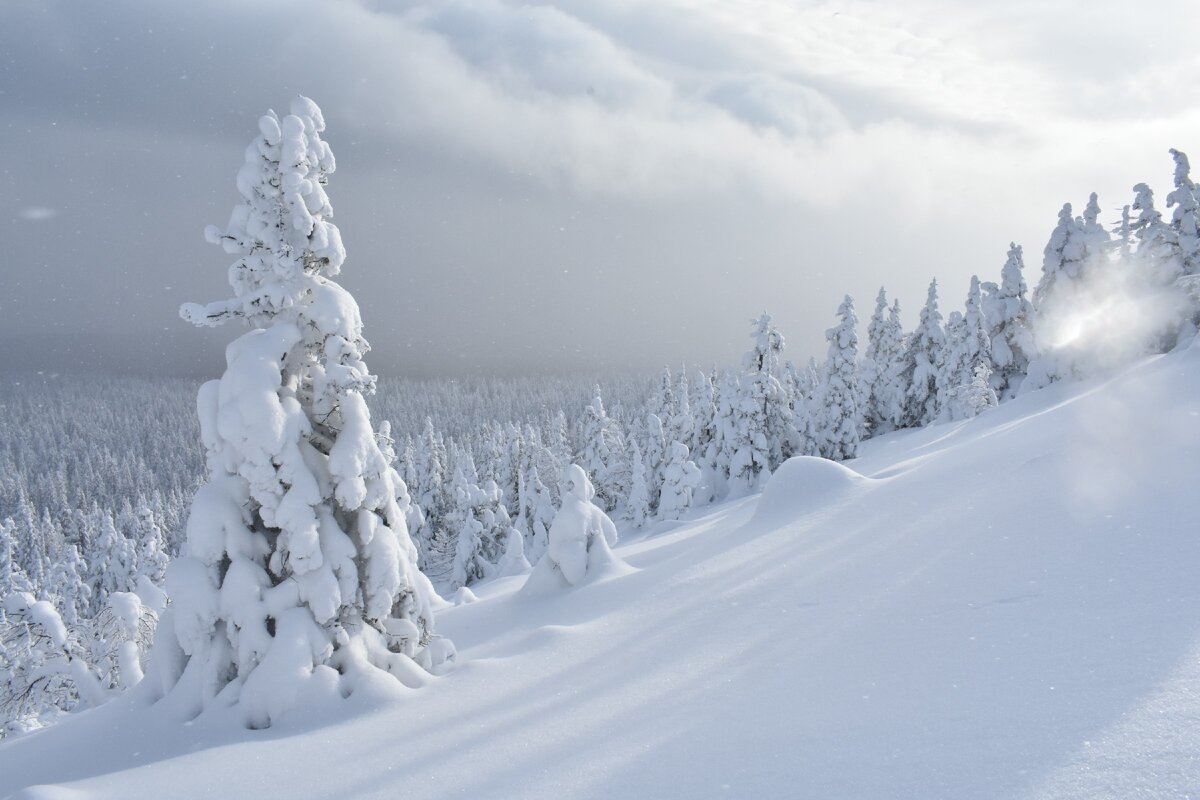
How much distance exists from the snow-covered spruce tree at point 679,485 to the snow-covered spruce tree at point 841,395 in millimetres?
8681

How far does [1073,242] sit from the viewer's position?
105 feet

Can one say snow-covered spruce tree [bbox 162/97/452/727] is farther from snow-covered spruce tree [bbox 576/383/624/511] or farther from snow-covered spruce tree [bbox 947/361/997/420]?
snow-covered spruce tree [bbox 576/383/624/511]

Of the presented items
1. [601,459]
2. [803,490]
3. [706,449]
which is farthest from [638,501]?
[803,490]

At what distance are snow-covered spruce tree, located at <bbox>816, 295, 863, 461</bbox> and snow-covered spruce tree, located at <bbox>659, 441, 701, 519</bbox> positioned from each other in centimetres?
868

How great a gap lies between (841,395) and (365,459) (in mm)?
35786

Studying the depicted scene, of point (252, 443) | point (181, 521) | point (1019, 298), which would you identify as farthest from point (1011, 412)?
point (181, 521)

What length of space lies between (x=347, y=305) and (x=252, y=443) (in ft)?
7.86

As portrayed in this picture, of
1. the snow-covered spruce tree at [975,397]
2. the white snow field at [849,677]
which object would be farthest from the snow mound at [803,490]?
the snow-covered spruce tree at [975,397]

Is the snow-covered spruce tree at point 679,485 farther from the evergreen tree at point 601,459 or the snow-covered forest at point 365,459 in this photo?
the evergreen tree at point 601,459

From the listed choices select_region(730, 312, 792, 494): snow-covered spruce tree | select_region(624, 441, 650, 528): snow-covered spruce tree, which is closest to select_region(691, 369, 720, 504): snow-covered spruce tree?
select_region(730, 312, 792, 494): snow-covered spruce tree

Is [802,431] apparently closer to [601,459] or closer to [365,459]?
[601,459]

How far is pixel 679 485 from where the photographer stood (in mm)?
36438

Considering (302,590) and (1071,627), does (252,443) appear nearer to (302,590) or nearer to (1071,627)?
(302,590)

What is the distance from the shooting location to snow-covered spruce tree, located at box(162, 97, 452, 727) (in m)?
8.55
